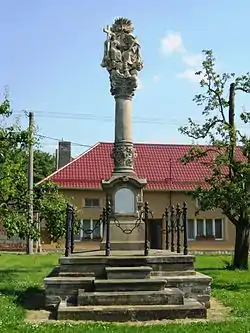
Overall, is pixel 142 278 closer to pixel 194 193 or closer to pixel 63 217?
pixel 63 217

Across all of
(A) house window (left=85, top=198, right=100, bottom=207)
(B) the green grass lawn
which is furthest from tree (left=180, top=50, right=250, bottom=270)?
(A) house window (left=85, top=198, right=100, bottom=207)

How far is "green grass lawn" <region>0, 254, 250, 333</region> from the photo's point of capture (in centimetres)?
1002

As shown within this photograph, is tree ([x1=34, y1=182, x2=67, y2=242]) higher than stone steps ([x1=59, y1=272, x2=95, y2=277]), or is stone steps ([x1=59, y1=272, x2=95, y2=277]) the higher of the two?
tree ([x1=34, y1=182, x2=67, y2=242])

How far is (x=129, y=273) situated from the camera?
13078 millimetres

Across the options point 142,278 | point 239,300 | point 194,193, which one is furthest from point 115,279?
point 194,193

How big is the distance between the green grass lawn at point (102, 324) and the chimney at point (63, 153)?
23680 mm

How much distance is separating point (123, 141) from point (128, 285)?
637 cm

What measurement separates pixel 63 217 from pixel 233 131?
8.15m

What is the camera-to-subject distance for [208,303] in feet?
43.7

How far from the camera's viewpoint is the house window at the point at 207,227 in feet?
134

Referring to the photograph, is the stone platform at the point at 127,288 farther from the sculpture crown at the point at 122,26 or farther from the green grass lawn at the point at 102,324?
the sculpture crown at the point at 122,26

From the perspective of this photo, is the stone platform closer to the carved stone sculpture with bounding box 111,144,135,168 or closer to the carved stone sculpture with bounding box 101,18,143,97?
the carved stone sculpture with bounding box 111,144,135,168

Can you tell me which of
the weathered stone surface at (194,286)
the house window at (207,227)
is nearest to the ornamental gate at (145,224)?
the weathered stone surface at (194,286)

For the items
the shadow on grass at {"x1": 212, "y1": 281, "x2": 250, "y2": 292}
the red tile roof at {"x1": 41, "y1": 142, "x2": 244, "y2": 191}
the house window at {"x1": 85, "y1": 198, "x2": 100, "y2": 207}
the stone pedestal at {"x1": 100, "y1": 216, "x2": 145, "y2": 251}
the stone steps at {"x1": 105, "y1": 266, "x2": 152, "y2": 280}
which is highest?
the red tile roof at {"x1": 41, "y1": 142, "x2": 244, "y2": 191}
